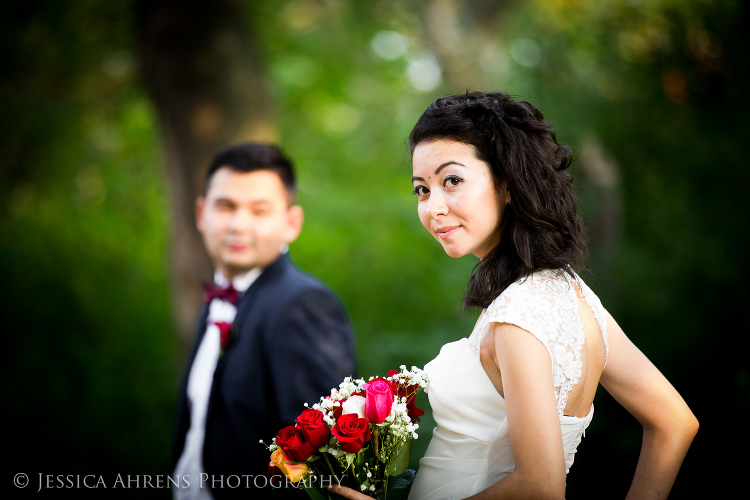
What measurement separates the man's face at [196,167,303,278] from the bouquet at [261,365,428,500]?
1417 millimetres

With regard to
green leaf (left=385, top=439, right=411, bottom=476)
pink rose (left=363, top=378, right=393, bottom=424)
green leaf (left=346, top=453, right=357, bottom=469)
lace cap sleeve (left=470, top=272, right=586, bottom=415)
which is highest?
lace cap sleeve (left=470, top=272, right=586, bottom=415)

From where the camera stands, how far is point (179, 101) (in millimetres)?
5715

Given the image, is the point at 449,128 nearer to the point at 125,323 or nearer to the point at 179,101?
the point at 179,101

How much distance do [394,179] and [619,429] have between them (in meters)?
5.30

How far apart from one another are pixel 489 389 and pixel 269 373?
54.1 inches

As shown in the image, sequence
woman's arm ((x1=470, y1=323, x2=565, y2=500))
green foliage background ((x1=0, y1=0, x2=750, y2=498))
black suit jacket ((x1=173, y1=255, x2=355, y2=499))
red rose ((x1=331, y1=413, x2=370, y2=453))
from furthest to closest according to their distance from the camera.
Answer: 1. green foliage background ((x1=0, y1=0, x2=750, y2=498))
2. black suit jacket ((x1=173, y1=255, x2=355, y2=499))
3. red rose ((x1=331, y1=413, x2=370, y2=453))
4. woman's arm ((x1=470, y1=323, x2=565, y2=500))

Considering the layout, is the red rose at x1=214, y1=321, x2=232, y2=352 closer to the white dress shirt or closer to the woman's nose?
the white dress shirt

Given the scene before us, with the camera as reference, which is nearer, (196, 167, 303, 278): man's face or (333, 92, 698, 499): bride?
(333, 92, 698, 499): bride

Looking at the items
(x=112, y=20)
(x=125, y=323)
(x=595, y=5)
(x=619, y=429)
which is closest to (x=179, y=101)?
(x=112, y=20)

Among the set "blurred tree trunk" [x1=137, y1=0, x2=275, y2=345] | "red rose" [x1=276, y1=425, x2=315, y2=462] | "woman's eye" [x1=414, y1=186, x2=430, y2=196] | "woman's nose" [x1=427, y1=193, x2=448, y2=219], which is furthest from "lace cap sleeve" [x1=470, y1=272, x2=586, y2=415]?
"blurred tree trunk" [x1=137, y1=0, x2=275, y2=345]

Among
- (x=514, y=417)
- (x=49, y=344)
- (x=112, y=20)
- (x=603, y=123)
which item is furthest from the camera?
(x=49, y=344)

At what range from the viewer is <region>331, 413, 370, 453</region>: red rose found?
5.94ft

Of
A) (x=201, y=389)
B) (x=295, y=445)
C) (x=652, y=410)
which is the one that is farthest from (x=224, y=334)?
(x=652, y=410)

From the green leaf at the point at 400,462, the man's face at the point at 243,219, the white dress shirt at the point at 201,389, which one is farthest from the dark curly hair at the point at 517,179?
the white dress shirt at the point at 201,389
